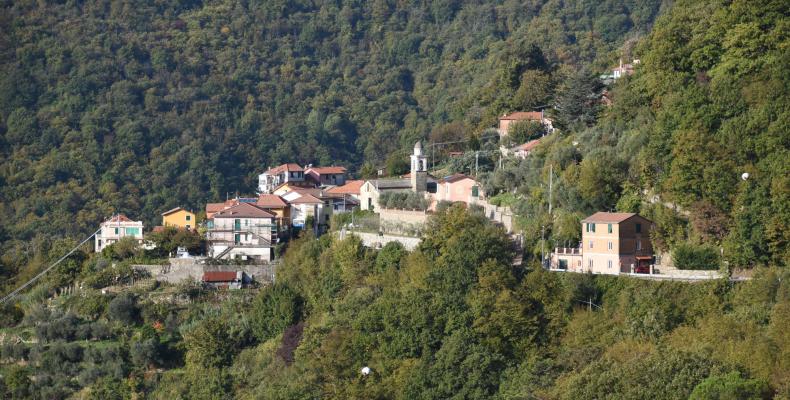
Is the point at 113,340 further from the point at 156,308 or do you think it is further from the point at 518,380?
the point at 518,380

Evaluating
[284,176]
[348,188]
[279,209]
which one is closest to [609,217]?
[279,209]

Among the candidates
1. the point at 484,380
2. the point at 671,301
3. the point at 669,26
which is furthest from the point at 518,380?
the point at 669,26

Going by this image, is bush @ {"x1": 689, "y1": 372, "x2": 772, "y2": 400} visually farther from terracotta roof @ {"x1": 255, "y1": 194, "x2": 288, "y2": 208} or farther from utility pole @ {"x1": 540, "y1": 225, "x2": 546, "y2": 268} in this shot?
terracotta roof @ {"x1": 255, "y1": 194, "x2": 288, "y2": 208}

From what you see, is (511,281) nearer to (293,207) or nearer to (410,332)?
(410,332)

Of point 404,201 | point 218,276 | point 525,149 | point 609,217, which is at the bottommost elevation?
point 218,276

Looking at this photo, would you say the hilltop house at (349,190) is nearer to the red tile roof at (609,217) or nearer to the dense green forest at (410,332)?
the dense green forest at (410,332)

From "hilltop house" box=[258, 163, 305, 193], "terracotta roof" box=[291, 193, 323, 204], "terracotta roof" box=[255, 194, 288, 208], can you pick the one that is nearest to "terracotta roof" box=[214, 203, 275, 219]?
"terracotta roof" box=[255, 194, 288, 208]
